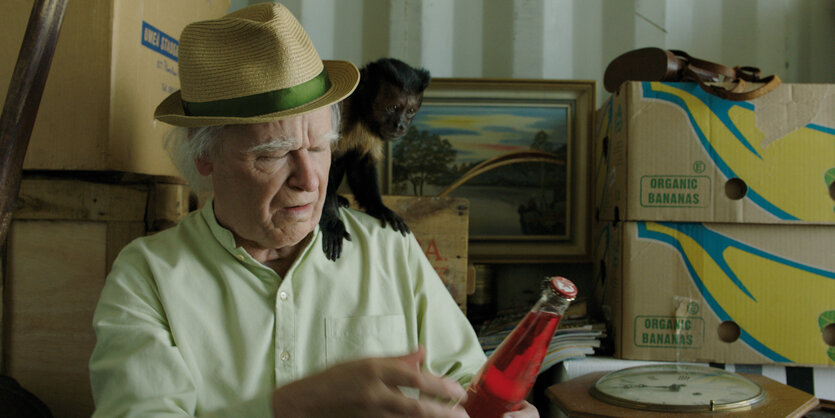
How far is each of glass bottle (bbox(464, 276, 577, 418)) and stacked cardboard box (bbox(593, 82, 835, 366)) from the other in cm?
87

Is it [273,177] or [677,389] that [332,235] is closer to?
[273,177]

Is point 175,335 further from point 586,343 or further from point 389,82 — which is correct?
point 586,343

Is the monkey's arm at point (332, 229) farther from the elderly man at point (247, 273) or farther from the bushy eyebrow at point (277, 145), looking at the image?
the bushy eyebrow at point (277, 145)

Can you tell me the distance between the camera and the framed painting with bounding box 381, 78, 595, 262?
6.25 ft

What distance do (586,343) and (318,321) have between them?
31.9 inches

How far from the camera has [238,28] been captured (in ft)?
3.13

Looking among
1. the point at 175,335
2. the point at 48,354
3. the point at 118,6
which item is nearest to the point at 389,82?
the point at 118,6

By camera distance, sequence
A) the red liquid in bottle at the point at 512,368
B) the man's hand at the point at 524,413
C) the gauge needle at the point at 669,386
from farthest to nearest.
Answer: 1. the gauge needle at the point at 669,386
2. the man's hand at the point at 524,413
3. the red liquid in bottle at the point at 512,368

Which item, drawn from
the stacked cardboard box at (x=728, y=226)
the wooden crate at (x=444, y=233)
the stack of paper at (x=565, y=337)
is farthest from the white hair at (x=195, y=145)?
the stacked cardboard box at (x=728, y=226)

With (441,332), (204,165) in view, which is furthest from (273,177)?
(441,332)

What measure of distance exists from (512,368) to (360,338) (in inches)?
15.6

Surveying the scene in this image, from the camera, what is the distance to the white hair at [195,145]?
1.02 meters

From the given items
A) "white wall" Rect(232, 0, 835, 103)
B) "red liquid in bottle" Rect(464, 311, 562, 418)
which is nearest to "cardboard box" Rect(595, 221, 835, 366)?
"white wall" Rect(232, 0, 835, 103)

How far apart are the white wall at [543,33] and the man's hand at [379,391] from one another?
1475mm
